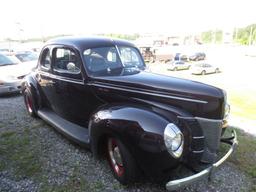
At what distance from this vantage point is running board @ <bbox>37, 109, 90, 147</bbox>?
382 centimetres

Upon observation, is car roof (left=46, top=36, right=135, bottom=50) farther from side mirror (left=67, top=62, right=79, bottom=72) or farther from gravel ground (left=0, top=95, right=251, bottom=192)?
gravel ground (left=0, top=95, right=251, bottom=192)

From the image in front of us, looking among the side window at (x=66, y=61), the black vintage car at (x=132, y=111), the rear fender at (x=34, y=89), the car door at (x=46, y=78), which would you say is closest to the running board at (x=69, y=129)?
the black vintage car at (x=132, y=111)

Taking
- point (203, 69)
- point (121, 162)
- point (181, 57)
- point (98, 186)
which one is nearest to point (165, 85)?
point (121, 162)

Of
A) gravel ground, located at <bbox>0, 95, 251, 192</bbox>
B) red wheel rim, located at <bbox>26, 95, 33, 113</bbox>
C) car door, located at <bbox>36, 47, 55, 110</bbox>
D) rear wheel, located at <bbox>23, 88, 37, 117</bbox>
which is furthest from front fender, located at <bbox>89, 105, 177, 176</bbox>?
red wheel rim, located at <bbox>26, 95, 33, 113</bbox>

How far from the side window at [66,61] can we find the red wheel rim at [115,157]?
1360 mm

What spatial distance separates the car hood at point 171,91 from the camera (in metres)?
2.95

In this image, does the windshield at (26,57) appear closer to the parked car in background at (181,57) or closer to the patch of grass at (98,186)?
the patch of grass at (98,186)

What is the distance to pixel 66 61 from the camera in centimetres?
436

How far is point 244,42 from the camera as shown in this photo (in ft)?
313

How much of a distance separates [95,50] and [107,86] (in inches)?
32.2

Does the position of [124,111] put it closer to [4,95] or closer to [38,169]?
[38,169]

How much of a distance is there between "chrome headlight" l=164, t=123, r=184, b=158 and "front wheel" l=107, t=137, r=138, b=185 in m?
0.53

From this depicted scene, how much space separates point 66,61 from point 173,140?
2566 mm

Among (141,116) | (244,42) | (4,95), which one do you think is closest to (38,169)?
(141,116)
